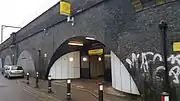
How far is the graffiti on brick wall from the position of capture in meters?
8.05

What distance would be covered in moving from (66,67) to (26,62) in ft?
29.2

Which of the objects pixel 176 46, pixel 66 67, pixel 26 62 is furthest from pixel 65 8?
pixel 26 62

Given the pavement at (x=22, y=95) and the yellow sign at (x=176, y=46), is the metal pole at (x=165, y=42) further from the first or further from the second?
the pavement at (x=22, y=95)

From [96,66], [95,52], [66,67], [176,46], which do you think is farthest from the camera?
[96,66]

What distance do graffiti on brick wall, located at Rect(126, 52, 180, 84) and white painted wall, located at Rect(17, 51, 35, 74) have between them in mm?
17681

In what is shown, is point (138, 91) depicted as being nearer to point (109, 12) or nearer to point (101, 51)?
point (109, 12)

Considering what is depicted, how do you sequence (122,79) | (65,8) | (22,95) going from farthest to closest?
(65,8) → (22,95) → (122,79)

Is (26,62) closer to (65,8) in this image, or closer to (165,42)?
(65,8)

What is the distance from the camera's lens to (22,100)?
11102mm

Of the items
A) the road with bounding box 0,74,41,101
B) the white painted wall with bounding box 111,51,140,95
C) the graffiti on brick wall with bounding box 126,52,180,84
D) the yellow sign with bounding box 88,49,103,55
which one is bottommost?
the road with bounding box 0,74,41,101

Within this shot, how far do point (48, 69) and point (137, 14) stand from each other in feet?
43.7

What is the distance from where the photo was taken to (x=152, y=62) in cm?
906

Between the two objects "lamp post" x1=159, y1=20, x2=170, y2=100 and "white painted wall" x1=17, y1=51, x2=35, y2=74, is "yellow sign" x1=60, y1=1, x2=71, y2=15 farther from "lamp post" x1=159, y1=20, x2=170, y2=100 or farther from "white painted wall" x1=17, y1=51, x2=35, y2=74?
"white painted wall" x1=17, y1=51, x2=35, y2=74

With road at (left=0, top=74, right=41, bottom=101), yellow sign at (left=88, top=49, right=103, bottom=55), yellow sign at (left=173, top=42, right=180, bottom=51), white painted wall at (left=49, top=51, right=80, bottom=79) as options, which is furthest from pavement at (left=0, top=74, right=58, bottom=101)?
yellow sign at (left=88, top=49, right=103, bottom=55)
